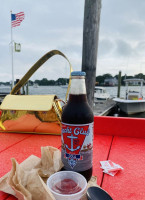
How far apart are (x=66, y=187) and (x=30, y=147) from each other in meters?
0.62

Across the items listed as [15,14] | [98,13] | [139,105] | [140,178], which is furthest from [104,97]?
[140,178]

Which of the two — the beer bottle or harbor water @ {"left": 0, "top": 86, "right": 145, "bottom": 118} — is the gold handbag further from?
harbor water @ {"left": 0, "top": 86, "right": 145, "bottom": 118}

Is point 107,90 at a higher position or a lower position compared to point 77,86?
lower

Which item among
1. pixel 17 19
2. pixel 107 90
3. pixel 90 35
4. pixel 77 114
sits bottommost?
pixel 107 90

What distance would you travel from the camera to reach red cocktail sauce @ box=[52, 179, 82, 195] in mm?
562

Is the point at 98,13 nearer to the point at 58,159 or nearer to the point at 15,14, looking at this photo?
the point at 58,159

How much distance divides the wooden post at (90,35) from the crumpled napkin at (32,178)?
1366 mm

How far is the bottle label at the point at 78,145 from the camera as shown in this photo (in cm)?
65

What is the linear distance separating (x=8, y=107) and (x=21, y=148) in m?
0.37

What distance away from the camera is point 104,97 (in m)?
16.0

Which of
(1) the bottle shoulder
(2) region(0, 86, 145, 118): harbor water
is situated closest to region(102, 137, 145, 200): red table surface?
(1) the bottle shoulder

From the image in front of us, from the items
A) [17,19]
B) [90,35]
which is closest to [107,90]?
[17,19]

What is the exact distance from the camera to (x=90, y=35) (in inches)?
74.8

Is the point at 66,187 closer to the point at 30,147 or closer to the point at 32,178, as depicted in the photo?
the point at 32,178
